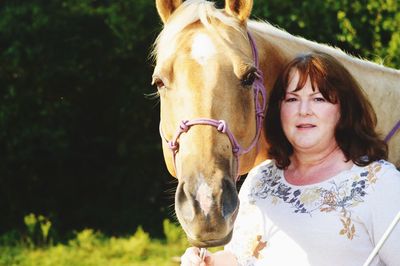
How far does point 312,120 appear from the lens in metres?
2.27

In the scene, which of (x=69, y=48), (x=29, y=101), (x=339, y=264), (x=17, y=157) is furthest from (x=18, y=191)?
(x=339, y=264)

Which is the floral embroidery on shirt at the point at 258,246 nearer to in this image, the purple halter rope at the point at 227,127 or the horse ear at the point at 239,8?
the purple halter rope at the point at 227,127

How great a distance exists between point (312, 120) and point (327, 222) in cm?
41

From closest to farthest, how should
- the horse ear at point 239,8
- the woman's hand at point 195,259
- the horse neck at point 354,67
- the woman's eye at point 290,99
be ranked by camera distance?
the woman's hand at point 195,259 < the woman's eye at point 290,99 < the horse ear at point 239,8 < the horse neck at point 354,67

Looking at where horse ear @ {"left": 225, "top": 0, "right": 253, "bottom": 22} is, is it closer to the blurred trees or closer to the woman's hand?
the woman's hand

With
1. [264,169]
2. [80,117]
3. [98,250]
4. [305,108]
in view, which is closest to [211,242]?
[264,169]

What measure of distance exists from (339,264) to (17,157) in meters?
6.49

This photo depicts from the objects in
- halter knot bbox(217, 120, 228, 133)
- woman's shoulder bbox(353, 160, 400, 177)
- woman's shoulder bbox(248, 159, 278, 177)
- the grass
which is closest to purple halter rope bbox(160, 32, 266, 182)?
halter knot bbox(217, 120, 228, 133)

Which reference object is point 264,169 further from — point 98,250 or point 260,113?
point 98,250

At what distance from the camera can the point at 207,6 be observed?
2559 millimetres

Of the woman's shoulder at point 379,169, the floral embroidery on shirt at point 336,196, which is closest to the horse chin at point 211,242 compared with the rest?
the floral embroidery on shirt at point 336,196

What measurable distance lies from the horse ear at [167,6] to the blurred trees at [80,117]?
15.8 feet

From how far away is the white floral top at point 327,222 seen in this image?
2.01m

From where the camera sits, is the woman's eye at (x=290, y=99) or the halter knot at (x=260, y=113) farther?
the halter knot at (x=260, y=113)
